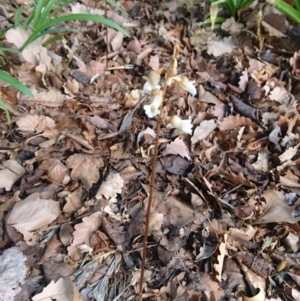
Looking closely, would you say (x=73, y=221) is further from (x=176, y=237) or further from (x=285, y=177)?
(x=285, y=177)

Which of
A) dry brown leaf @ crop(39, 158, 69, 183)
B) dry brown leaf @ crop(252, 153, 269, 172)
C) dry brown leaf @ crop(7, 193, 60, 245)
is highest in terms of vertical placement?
dry brown leaf @ crop(252, 153, 269, 172)

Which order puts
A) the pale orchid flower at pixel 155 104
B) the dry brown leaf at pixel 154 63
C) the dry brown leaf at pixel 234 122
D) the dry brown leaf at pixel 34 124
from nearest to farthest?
the pale orchid flower at pixel 155 104
the dry brown leaf at pixel 34 124
the dry brown leaf at pixel 234 122
the dry brown leaf at pixel 154 63

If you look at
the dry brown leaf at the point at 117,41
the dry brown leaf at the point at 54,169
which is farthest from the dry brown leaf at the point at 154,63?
the dry brown leaf at the point at 54,169

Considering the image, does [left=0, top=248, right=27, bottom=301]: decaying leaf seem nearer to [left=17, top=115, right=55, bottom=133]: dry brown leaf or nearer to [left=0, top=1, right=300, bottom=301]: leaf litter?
[left=0, top=1, right=300, bottom=301]: leaf litter

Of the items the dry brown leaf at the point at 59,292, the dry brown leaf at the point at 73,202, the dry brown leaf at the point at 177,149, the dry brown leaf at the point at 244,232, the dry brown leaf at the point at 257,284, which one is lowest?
the dry brown leaf at the point at 59,292

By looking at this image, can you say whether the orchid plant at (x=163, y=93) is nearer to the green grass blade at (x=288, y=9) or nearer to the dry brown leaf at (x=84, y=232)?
the dry brown leaf at (x=84, y=232)

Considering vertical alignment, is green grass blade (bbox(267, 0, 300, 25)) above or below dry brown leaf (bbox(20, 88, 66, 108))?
above

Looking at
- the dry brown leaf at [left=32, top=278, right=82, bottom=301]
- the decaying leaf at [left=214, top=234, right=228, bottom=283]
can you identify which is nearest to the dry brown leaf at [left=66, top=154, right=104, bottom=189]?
the dry brown leaf at [left=32, top=278, right=82, bottom=301]

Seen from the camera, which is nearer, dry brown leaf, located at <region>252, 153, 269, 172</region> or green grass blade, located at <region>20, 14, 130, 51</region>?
dry brown leaf, located at <region>252, 153, 269, 172</region>
